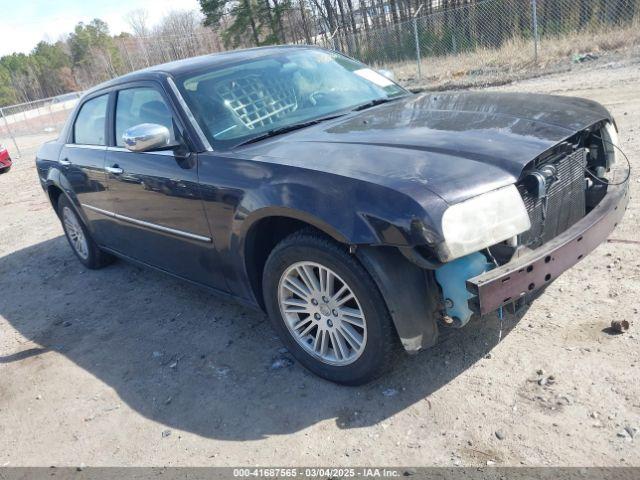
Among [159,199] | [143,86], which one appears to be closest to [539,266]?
[159,199]

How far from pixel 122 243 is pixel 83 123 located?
1.27 metres

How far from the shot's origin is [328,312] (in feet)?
9.70

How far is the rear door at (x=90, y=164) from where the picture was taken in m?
4.51

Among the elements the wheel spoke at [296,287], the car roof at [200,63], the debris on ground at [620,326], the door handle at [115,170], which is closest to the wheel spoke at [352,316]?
the wheel spoke at [296,287]

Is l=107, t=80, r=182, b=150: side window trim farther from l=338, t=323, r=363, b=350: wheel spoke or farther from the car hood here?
l=338, t=323, r=363, b=350: wheel spoke

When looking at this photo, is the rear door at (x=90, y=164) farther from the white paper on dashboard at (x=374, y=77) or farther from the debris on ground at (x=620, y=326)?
the debris on ground at (x=620, y=326)

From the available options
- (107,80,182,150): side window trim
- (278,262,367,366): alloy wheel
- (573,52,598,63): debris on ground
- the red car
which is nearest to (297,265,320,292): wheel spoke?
(278,262,367,366): alloy wheel

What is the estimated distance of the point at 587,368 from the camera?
9.18 feet

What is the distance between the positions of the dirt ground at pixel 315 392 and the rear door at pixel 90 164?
860 mm

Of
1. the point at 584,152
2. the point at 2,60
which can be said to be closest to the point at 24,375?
the point at 584,152

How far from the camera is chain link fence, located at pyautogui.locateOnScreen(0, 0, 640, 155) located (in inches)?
562

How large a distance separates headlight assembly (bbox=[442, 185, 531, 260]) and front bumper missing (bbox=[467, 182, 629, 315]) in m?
0.14

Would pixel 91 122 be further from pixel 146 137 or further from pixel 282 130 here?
pixel 282 130

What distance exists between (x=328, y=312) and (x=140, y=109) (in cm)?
216
